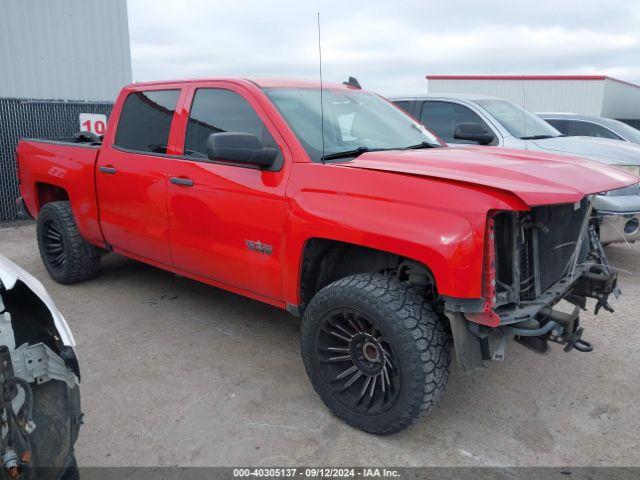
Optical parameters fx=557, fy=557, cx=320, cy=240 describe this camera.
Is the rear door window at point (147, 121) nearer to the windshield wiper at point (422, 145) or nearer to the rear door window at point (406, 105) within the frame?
the windshield wiper at point (422, 145)

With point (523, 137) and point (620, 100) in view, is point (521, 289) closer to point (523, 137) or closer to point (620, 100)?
point (523, 137)

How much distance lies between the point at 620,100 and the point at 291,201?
26939 mm

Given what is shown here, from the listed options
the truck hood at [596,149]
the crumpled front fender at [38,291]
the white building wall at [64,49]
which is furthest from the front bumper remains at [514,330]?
the white building wall at [64,49]

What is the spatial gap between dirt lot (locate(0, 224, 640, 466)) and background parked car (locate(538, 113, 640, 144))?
5698mm

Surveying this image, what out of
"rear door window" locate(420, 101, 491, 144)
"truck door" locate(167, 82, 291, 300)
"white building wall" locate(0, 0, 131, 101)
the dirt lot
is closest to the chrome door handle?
"truck door" locate(167, 82, 291, 300)

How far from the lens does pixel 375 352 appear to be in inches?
117

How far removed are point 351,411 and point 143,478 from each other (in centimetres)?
111

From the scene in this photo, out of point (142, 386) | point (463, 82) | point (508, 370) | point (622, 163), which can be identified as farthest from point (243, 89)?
point (463, 82)

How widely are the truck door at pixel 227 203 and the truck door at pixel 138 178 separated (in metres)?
0.19

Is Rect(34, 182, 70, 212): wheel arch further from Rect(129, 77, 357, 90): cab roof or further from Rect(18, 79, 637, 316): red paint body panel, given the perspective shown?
Rect(129, 77, 357, 90): cab roof

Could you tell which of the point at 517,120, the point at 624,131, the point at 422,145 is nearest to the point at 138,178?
the point at 422,145

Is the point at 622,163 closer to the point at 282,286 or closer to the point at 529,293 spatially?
the point at 529,293

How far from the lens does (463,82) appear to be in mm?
24156

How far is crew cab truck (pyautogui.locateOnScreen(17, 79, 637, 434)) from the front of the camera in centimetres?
267
